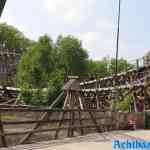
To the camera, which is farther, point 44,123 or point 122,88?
point 122,88

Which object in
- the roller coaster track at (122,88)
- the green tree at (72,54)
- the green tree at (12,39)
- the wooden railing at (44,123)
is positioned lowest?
the wooden railing at (44,123)

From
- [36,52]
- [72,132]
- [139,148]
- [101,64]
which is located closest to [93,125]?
[72,132]

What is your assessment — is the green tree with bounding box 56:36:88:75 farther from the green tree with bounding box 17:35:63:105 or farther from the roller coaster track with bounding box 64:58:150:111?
the roller coaster track with bounding box 64:58:150:111

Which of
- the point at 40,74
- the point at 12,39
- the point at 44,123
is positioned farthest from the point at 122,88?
the point at 12,39

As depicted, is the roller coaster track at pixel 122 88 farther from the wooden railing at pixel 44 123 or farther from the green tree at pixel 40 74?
the wooden railing at pixel 44 123

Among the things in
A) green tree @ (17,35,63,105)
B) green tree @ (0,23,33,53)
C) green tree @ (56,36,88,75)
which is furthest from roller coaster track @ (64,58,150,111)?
green tree @ (0,23,33,53)

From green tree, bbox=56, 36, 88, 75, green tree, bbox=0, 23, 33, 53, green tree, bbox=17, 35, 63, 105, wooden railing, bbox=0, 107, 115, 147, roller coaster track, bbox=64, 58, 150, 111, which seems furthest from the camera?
green tree, bbox=0, 23, 33, 53

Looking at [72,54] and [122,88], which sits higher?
[72,54]

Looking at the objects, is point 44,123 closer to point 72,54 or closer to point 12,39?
point 72,54

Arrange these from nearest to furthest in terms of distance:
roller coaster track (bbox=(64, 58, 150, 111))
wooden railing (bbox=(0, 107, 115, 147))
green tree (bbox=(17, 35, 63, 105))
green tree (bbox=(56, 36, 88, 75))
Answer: wooden railing (bbox=(0, 107, 115, 147)) < roller coaster track (bbox=(64, 58, 150, 111)) < green tree (bbox=(17, 35, 63, 105)) < green tree (bbox=(56, 36, 88, 75))

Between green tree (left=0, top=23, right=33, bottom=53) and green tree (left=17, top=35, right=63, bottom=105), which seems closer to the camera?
green tree (left=17, top=35, right=63, bottom=105)

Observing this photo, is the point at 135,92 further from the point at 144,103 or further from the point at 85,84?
the point at 85,84

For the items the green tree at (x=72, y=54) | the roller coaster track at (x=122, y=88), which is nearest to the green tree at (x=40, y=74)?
the green tree at (x=72, y=54)

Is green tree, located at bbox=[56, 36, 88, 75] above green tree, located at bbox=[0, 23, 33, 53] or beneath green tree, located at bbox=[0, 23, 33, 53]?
beneath
